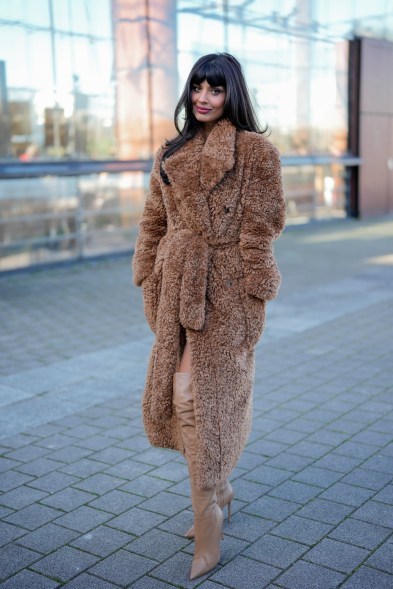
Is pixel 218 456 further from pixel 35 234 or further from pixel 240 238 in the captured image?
pixel 35 234

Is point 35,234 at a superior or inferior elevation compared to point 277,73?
inferior

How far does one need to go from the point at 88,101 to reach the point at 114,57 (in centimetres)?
91

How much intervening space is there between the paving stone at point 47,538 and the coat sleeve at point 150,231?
1230mm

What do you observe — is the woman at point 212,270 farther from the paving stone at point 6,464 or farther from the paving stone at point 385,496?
the paving stone at point 6,464

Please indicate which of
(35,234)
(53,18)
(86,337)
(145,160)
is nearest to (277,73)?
(145,160)

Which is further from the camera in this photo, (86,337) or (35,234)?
(35,234)

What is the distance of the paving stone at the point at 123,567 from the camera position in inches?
123

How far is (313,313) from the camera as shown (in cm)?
849

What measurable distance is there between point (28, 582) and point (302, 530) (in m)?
1.26

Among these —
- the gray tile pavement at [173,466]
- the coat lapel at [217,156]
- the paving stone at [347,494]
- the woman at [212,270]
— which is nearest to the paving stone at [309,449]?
the gray tile pavement at [173,466]

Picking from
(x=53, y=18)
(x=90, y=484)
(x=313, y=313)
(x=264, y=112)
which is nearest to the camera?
(x=90, y=484)

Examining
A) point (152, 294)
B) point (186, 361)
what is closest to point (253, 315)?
point (186, 361)

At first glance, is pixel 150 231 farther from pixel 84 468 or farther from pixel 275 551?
pixel 84 468

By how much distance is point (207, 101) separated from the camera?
123 inches
